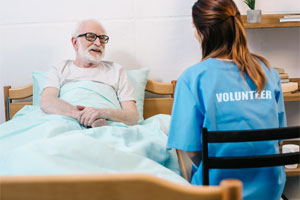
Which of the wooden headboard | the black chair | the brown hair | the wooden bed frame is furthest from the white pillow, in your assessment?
the wooden bed frame

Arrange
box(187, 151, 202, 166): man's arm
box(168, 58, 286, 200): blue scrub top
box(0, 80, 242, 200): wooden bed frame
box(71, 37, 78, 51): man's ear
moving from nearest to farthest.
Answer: box(0, 80, 242, 200): wooden bed frame < box(168, 58, 286, 200): blue scrub top < box(187, 151, 202, 166): man's arm < box(71, 37, 78, 51): man's ear

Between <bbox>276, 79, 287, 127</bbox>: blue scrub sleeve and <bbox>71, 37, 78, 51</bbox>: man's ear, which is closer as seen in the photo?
<bbox>276, 79, 287, 127</bbox>: blue scrub sleeve

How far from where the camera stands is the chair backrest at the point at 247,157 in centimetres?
116

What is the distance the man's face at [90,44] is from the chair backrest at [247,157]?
1.34 metres

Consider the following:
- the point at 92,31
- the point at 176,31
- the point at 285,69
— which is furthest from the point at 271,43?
the point at 92,31

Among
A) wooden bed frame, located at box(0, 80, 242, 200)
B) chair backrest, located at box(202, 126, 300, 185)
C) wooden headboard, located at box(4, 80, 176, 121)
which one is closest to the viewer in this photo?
wooden bed frame, located at box(0, 80, 242, 200)

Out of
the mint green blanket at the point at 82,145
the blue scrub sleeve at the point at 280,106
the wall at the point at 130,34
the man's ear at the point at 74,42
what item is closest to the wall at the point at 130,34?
the wall at the point at 130,34

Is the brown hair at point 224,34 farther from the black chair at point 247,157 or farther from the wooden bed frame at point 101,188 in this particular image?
the wooden bed frame at point 101,188

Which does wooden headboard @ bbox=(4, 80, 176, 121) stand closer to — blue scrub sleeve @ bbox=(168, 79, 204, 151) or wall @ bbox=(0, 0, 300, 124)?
wall @ bbox=(0, 0, 300, 124)

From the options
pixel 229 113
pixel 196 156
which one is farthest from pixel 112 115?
pixel 229 113

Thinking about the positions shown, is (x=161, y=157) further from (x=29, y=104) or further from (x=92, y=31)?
(x=29, y=104)

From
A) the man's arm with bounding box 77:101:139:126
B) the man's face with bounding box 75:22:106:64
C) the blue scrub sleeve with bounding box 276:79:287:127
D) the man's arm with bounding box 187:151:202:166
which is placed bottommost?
the man's arm with bounding box 187:151:202:166

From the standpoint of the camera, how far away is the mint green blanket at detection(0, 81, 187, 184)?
4.10 ft

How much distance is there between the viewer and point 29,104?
2592 mm
